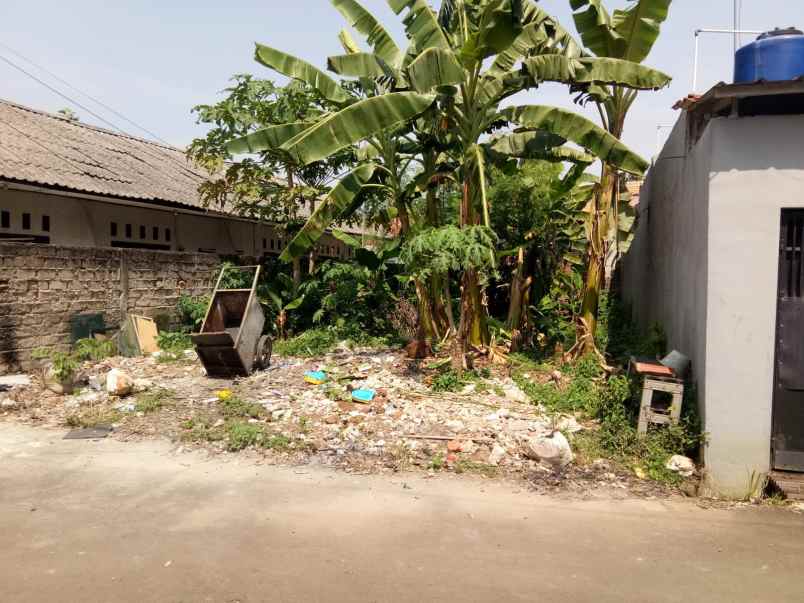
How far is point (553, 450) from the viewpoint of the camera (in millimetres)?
5254

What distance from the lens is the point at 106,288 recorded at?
9.76 meters

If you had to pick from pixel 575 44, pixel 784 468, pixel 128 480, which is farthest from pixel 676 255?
pixel 128 480

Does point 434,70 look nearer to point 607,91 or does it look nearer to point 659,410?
point 607,91

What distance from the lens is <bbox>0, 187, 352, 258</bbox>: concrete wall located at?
30.7 ft

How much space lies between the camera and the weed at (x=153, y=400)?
682cm

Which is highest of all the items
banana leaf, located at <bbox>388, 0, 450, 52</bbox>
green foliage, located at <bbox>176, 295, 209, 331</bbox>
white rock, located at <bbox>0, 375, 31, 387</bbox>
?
banana leaf, located at <bbox>388, 0, 450, 52</bbox>

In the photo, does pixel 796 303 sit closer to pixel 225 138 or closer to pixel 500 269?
pixel 500 269

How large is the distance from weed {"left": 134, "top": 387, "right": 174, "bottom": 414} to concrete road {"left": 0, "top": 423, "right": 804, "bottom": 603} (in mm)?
1463

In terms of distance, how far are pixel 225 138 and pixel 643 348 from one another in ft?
24.8

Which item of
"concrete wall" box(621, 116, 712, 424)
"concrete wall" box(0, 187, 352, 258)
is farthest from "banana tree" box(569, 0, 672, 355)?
"concrete wall" box(0, 187, 352, 258)

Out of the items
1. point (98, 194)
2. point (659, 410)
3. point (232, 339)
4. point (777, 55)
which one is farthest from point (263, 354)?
point (777, 55)

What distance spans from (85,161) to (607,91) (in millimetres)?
9003

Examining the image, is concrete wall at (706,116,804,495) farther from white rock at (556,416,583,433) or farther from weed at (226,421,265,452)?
weed at (226,421,265,452)

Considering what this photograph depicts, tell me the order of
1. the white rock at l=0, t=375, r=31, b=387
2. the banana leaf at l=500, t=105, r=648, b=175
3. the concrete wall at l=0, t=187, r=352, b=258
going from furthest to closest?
the concrete wall at l=0, t=187, r=352, b=258, the white rock at l=0, t=375, r=31, b=387, the banana leaf at l=500, t=105, r=648, b=175
